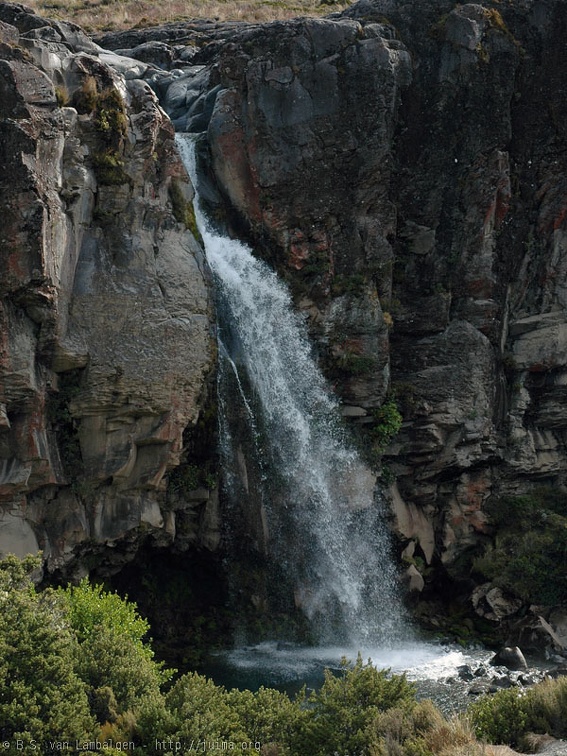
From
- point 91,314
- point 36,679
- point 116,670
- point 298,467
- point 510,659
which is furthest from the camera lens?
point 298,467

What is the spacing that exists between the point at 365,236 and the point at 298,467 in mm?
8211

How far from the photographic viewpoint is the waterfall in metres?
25.9

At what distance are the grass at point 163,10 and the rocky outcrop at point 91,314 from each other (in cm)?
2347

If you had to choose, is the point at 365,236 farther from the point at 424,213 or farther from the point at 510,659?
the point at 510,659

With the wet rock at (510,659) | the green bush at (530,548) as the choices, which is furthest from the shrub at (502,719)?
the green bush at (530,548)

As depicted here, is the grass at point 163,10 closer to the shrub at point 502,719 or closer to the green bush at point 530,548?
the green bush at point 530,548

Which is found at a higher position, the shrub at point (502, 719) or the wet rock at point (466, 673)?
the shrub at point (502, 719)

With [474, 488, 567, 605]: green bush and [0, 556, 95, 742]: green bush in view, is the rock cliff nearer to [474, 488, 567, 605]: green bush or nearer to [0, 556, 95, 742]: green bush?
[474, 488, 567, 605]: green bush

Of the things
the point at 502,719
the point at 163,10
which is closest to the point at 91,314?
the point at 502,719

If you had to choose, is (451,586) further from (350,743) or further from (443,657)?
(350,743)

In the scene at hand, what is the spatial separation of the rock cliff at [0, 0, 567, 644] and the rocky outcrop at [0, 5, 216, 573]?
3.1 inches

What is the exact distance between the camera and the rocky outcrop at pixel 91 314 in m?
21.5

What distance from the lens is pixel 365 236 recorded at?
93.4 ft

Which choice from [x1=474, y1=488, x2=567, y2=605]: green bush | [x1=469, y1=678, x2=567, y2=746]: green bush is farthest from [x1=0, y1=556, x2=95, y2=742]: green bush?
[x1=474, y1=488, x2=567, y2=605]: green bush
